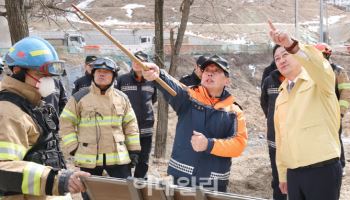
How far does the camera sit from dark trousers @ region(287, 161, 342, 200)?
133 inches

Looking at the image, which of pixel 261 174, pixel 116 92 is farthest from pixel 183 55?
pixel 116 92

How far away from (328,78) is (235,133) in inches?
37.7

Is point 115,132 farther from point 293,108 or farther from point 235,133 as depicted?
point 293,108

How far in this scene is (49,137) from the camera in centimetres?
297

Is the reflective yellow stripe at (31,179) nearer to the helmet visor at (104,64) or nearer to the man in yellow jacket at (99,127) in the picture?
the man in yellow jacket at (99,127)

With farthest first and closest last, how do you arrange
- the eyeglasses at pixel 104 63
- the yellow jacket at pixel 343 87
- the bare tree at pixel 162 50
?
the bare tree at pixel 162 50 < the yellow jacket at pixel 343 87 < the eyeglasses at pixel 104 63

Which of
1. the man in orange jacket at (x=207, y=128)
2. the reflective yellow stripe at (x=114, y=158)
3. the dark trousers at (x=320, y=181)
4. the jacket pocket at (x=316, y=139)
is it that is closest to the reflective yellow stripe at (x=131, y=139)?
the reflective yellow stripe at (x=114, y=158)

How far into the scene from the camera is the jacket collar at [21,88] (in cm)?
284

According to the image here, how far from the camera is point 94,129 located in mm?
4789

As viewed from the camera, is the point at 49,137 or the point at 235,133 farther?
the point at 235,133

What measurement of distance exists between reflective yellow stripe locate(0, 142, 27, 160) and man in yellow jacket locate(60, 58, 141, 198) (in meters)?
2.07

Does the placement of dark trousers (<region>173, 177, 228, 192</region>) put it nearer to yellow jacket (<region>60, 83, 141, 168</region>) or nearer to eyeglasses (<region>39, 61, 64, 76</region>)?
yellow jacket (<region>60, 83, 141, 168</region>)

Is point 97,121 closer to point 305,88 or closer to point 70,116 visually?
point 70,116

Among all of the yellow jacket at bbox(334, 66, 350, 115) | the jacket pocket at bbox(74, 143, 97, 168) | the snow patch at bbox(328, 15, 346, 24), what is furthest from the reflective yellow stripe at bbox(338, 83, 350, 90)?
the snow patch at bbox(328, 15, 346, 24)
